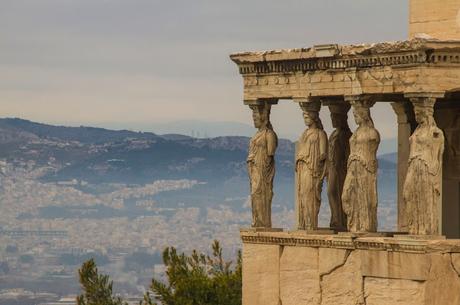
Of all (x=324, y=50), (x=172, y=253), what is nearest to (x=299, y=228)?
(x=324, y=50)

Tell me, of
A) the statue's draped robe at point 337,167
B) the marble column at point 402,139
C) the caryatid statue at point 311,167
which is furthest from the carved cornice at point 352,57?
the marble column at point 402,139

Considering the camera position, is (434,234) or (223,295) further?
(223,295)

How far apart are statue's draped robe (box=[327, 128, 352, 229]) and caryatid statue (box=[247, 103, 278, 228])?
93cm

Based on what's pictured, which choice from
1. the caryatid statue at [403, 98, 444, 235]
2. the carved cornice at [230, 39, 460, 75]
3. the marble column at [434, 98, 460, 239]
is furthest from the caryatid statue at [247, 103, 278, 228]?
the caryatid statue at [403, 98, 444, 235]

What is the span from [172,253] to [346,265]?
83.0 ft

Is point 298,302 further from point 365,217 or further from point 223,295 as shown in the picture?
point 223,295

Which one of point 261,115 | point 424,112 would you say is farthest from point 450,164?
point 261,115

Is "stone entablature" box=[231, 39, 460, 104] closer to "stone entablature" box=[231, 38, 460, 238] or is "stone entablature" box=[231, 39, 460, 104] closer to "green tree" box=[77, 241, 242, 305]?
"stone entablature" box=[231, 38, 460, 238]

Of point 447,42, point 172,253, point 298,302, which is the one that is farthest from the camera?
point 172,253

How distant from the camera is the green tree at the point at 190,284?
53.3 m

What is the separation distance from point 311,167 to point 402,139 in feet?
5.91

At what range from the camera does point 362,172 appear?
33.1m

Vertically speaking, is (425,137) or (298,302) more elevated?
(425,137)

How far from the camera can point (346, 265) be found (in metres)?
33.5
